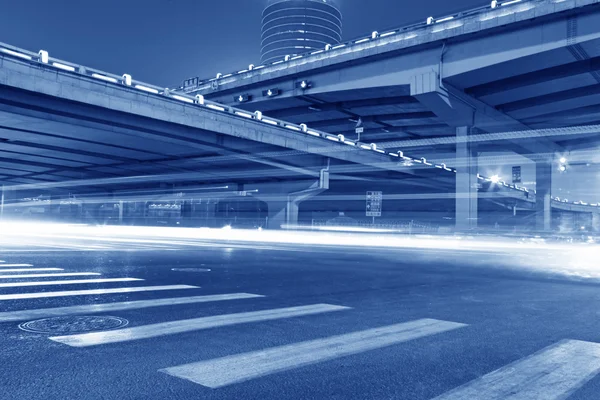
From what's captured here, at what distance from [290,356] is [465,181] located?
4061 centimetres

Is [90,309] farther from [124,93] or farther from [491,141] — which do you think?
[491,141]

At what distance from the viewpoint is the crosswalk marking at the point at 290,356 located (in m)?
3.94

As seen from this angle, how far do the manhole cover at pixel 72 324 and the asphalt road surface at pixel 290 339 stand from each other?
2cm

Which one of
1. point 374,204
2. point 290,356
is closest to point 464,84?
point 374,204

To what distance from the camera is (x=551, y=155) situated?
53750 millimetres

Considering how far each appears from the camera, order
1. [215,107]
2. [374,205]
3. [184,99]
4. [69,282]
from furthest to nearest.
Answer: [215,107], [374,205], [184,99], [69,282]

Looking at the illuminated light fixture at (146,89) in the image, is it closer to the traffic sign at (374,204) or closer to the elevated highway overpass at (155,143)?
the elevated highway overpass at (155,143)

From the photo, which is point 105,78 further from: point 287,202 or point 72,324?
point 72,324

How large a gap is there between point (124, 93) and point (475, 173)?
28.6 metres

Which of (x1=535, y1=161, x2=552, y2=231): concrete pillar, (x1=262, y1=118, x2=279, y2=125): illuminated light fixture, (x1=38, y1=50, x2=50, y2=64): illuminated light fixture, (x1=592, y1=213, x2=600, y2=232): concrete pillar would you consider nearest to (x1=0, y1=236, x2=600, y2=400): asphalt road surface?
(x1=38, y1=50, x2=50, y2=64): illuminated light fixture

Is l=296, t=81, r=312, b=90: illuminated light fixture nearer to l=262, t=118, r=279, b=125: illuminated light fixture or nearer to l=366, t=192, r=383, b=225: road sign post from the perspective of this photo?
l=262, t=118, r=279, b=125: illuminated light fixture

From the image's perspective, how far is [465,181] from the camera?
42781 millimetres

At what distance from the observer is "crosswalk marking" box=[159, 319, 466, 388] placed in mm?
3941

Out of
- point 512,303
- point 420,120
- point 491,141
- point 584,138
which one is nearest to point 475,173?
point 491,141
